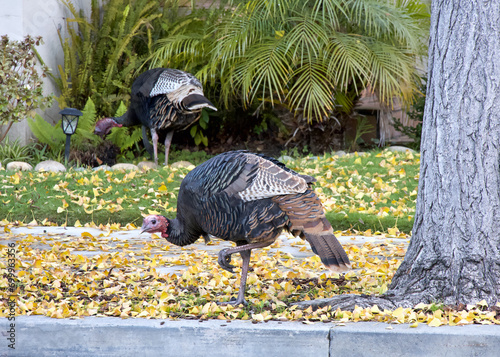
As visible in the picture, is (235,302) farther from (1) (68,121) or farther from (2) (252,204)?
(1) (68,121)

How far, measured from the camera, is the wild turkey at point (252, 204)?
10.6 ft

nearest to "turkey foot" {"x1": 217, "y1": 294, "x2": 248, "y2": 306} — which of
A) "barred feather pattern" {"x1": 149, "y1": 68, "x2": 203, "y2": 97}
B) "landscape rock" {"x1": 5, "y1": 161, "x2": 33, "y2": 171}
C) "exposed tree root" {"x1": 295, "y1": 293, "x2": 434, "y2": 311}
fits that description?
"exposed tree root" {"x1": 295, "y1": 293, "x2": 434, "y2": 311}

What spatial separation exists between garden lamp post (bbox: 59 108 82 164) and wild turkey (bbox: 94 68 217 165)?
930 mm

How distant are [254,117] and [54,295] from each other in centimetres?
794

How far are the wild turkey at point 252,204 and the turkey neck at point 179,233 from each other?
0.75ft

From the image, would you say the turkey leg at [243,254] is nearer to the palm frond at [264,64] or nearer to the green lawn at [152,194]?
the green lawn at [152,194]

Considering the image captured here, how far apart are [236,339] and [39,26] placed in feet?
29.3

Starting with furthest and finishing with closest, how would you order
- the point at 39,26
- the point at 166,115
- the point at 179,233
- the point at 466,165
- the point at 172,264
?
the point at 39,26
the point at 166,115
the point at 172,264
the point at 179,233
the point at 466,165

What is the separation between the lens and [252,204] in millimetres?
3270

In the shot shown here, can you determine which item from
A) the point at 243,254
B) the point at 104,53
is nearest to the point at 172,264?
the point at 243,254

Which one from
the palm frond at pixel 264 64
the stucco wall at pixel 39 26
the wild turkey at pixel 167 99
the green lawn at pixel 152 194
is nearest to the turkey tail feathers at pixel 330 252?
the green lawn at pixel 152 194

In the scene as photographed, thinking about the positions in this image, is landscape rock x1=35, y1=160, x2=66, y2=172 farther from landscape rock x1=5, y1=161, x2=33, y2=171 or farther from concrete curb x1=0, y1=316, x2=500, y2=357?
concrete curb x1=0, y1=316, x2=500, y2=357

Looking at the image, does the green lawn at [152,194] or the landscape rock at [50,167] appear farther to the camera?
the landscape rock at [50,167]

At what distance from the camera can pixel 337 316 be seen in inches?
120
